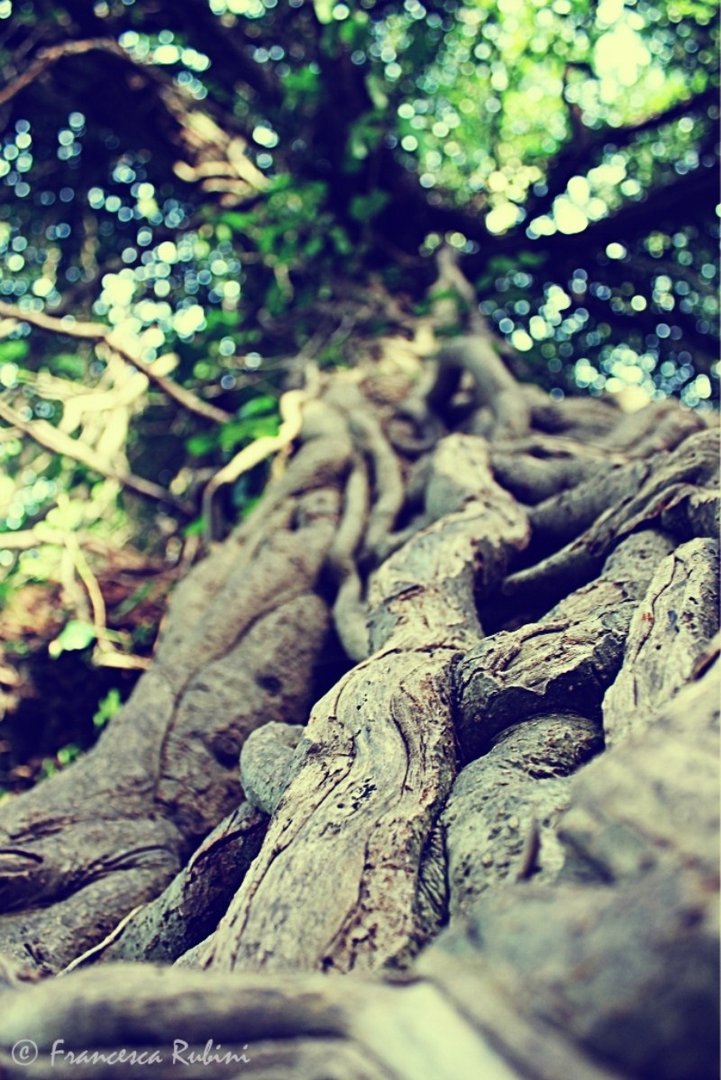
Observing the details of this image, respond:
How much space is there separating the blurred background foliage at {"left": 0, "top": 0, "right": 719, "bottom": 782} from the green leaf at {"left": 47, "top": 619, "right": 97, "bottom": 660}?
3.68 feet

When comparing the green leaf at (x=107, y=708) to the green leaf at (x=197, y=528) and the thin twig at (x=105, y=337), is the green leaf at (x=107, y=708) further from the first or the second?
the thin twig at (x=105, y=337)

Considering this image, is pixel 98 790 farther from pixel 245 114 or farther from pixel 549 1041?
pixel 245 114

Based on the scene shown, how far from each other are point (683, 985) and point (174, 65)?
6.28m

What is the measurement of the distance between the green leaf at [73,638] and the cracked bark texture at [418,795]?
0.33 m

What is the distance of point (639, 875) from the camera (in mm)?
883

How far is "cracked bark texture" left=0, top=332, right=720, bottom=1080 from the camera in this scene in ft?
2.74

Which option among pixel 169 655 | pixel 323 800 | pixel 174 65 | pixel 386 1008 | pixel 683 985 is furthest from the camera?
pixel 174 65

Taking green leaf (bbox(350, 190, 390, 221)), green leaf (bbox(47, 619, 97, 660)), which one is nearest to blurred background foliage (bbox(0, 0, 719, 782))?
green leaf (bbox(350, 190, 390, 221))

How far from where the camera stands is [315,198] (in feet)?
15.3

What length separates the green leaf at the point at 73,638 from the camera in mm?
3174

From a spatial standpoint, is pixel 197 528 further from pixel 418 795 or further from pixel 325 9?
pixel 325 9

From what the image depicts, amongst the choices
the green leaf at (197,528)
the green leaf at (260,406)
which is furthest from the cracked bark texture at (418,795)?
the green leaf at (197,528)

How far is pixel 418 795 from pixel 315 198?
399 cm

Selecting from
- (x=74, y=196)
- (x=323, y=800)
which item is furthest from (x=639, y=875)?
(x=74, y=196)
